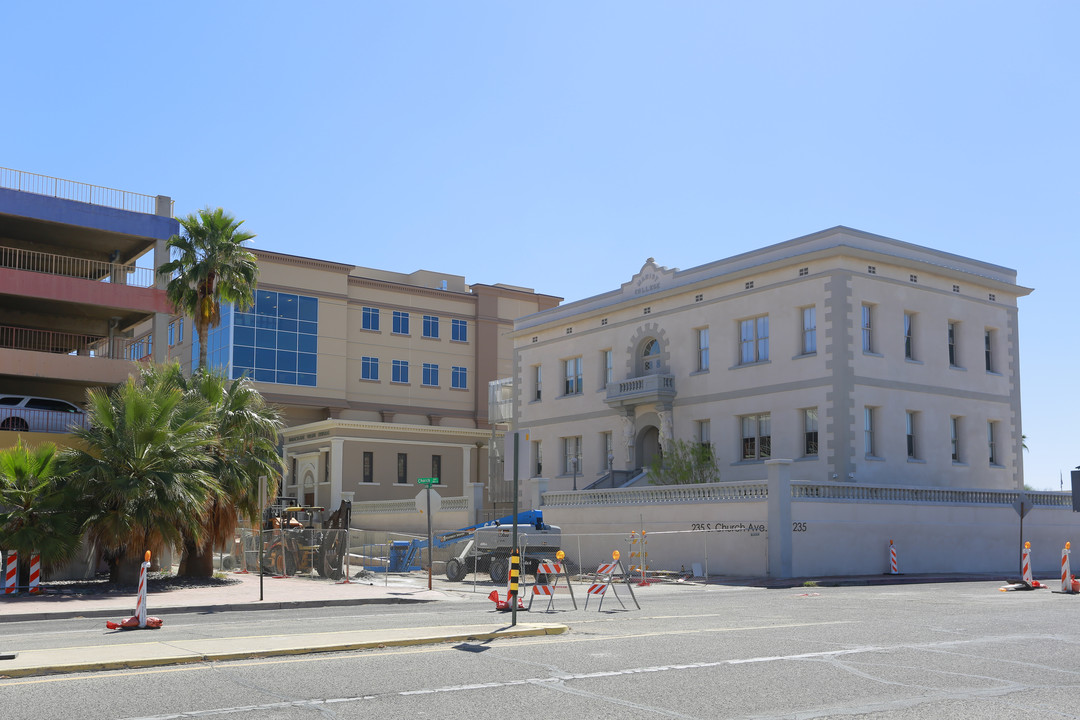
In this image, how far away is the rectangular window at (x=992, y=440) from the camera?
41.9 metres

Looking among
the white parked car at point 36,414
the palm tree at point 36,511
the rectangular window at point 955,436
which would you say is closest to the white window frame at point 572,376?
the rectangular window at point 955,436

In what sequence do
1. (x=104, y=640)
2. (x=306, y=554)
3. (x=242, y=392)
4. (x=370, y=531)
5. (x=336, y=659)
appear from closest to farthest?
(x=336, y=659) → (x=104, y=640) → (x=242, y=392) → (x=306, y=554) → (x=370, y=531)

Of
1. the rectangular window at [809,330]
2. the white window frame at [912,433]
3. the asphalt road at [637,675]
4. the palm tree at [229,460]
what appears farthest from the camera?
the white window frame at [912,433]

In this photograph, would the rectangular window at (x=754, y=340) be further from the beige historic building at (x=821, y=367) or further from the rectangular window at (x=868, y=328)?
the rectangular window at (x=868, y=328)

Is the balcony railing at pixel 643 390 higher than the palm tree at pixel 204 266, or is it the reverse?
the palm tree at pixel 204 266

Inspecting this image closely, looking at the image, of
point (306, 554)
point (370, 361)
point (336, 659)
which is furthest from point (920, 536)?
point (370, 361)

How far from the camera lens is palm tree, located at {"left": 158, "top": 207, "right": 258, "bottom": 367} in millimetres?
34875

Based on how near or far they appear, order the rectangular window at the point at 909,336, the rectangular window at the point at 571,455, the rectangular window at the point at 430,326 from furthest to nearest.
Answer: the rectangular window at the point at 430,326
the rectangular window at the point at 571,455
the rectangular window at the point at 909,336

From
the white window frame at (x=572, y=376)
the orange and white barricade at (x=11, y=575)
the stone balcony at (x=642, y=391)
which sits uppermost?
the white window frame at (x=572, y=376)

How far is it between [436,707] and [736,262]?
3475 cm

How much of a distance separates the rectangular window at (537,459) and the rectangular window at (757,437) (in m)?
12.7

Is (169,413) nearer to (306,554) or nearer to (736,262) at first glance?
(306,554)

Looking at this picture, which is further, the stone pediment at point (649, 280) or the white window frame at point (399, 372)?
the white window frame at point (399, 372)

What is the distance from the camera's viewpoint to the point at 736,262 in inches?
1642
